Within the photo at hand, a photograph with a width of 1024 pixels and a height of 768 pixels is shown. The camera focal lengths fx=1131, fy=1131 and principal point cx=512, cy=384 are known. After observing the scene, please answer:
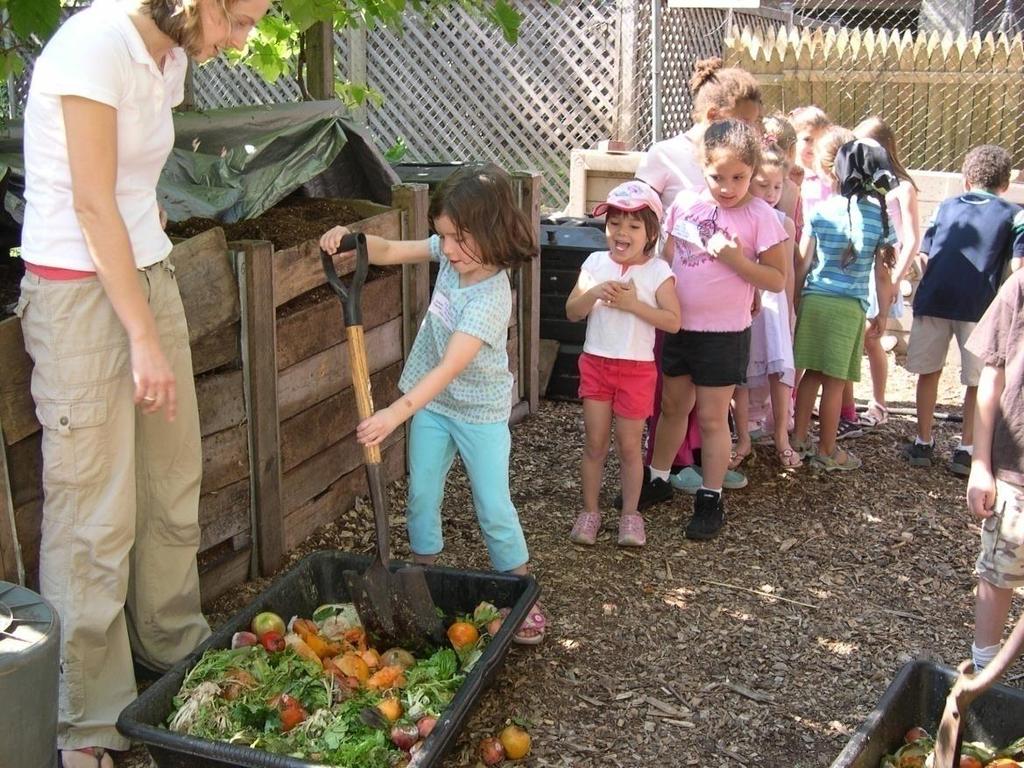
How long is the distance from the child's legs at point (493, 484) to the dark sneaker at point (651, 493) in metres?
1.28

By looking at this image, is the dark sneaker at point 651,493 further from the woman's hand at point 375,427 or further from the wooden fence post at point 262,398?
the woman's hand at point 375,427

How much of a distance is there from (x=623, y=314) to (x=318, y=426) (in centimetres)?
125

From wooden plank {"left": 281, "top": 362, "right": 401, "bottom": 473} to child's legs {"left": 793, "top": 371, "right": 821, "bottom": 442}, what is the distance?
2.14 meters

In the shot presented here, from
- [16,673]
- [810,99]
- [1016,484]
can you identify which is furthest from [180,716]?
[810,99]

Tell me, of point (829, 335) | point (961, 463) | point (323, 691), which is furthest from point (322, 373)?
point (961, 463)

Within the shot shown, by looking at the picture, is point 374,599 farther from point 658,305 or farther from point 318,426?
point 658,305

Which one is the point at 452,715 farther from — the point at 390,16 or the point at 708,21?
the point at 708,21

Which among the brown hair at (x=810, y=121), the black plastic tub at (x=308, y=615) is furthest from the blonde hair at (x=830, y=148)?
the black plastic tub at (x=308, y=615)

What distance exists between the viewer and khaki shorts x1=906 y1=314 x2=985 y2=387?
564 centimetres

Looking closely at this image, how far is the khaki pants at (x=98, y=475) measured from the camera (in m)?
2.77

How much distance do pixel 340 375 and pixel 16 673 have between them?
2289 millimetres

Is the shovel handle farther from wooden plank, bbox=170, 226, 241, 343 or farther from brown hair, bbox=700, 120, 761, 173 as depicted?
brown hair, bbox=700, 120, 761, 173

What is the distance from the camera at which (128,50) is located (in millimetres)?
2646

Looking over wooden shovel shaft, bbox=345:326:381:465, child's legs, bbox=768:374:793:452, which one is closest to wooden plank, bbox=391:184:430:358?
wooden shovel shaft, bbox=345:326:381:465
